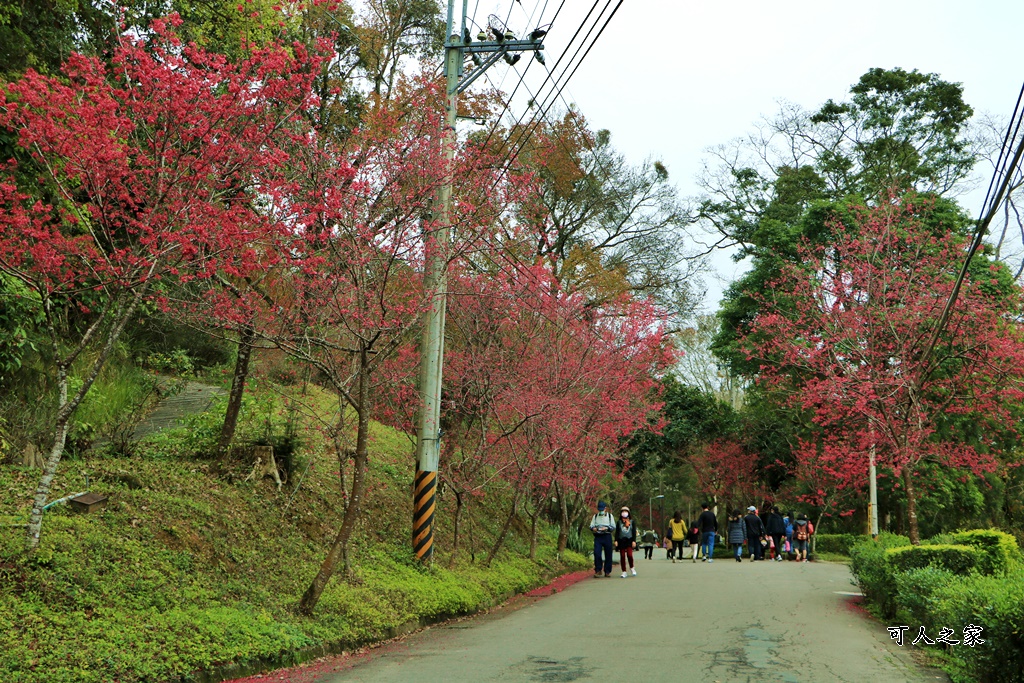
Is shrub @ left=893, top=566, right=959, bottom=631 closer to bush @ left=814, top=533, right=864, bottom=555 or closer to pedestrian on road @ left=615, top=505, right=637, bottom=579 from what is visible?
pedestrian on road @ left=615, top=505, right=637, bottom=579

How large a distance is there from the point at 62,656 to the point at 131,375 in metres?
11.2

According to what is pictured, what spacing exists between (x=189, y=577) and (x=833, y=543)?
2835 cm

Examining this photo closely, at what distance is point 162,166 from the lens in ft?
27.9

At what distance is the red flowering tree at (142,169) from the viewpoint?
8047 millimetres

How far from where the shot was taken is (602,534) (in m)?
19.8

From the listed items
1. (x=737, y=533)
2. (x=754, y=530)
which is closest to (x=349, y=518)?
(x=754, y=530)

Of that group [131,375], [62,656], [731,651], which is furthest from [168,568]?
[131,375]

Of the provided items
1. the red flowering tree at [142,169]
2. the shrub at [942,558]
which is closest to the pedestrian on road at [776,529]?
the shrub at [942,558]

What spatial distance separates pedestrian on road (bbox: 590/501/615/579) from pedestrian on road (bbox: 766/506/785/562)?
28.8ft

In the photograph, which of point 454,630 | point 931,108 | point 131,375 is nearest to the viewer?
point 454,630

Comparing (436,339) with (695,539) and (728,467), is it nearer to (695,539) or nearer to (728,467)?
(695,539)

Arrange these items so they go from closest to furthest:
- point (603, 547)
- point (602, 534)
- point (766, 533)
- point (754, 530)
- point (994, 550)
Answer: point (994, 550), point (602, 534), point (603, 547), point (754, 530), point (766, 533)

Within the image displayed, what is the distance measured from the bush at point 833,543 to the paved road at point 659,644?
54.9 feet

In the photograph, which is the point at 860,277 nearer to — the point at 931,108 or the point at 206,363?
the point at 206,363
